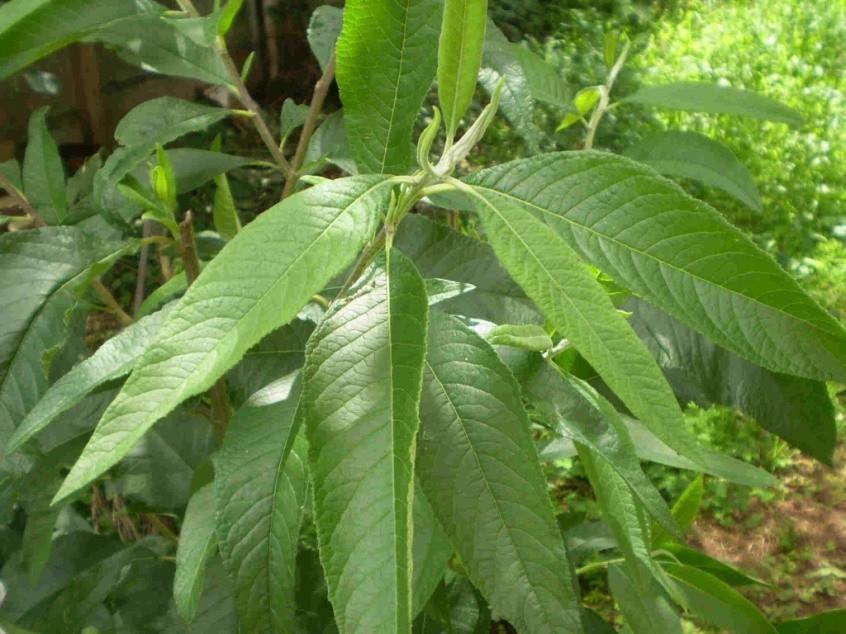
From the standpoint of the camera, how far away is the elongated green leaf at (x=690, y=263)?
0.57 metres

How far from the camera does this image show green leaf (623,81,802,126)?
3.47ft

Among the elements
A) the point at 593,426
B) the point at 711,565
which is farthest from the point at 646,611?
the point at 593,426

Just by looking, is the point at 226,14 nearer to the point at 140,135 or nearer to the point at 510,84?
the point at 140,135

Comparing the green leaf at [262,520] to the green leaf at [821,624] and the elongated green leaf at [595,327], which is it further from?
the green leaf at [821,624]

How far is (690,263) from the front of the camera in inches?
22.5

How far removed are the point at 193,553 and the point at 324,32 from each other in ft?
2.14

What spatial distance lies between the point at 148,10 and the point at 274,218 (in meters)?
0.55

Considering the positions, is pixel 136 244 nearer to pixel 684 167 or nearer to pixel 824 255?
pixel 684 167

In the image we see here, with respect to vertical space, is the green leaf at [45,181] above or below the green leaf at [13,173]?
above

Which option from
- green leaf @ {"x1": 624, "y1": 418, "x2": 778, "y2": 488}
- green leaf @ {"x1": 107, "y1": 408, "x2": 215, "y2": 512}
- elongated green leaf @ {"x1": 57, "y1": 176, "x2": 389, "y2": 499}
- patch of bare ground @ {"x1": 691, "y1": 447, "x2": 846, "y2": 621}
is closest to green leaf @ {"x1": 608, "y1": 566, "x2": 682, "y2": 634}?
green leaf @ {"x1": 624, "y1": 418, "x2": 778, "y2": 488}

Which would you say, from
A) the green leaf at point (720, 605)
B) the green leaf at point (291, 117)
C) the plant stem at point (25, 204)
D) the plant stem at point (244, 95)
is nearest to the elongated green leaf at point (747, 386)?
the green leaf at point (720, 605)

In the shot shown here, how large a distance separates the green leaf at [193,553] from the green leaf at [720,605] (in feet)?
1.91

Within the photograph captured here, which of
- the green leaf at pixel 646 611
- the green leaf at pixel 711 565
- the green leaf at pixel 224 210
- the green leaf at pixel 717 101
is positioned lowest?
the green leaf at pixel 711 565

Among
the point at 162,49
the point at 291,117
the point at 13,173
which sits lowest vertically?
the point at 13,173
